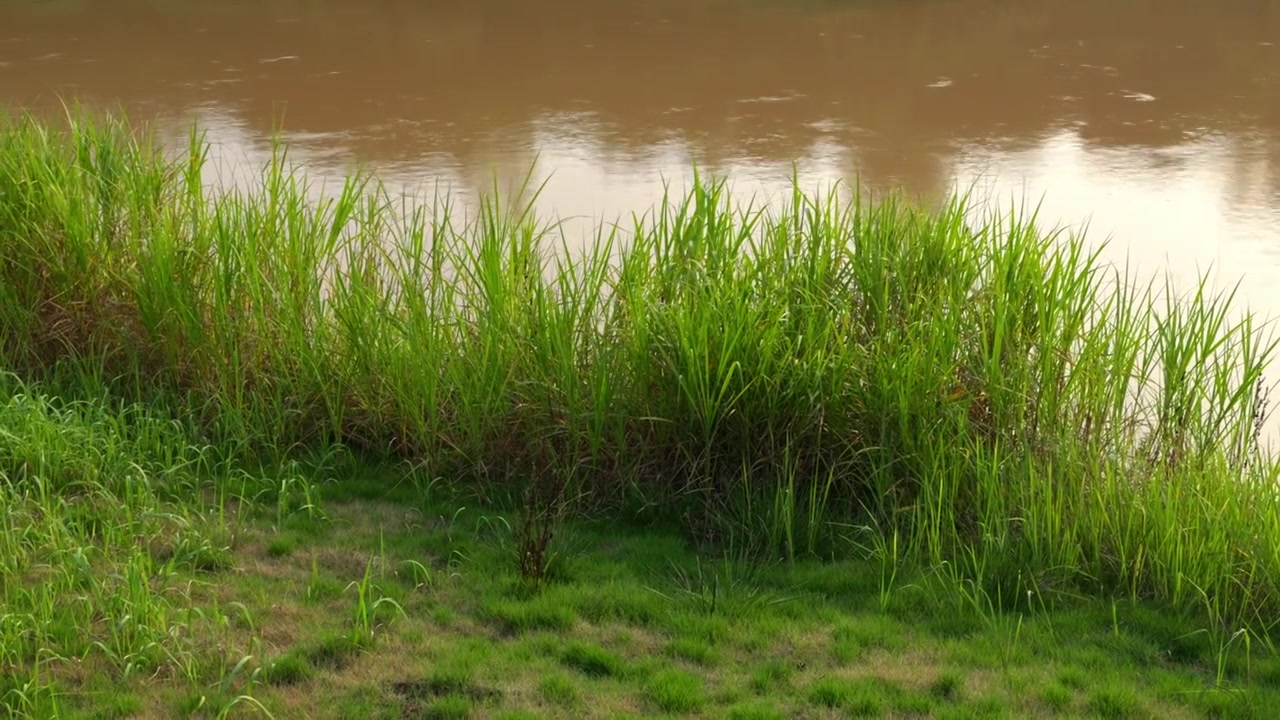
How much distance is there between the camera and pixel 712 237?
4488mm

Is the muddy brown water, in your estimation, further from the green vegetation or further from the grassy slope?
the grassy slope

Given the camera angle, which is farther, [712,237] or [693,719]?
[712,237]

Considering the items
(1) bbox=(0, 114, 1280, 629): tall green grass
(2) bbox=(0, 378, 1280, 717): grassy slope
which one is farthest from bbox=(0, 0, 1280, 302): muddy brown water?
(2) bbox=(0, 378, 1280, 717): grassy slope

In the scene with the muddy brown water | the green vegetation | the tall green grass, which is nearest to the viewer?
the green vegetation

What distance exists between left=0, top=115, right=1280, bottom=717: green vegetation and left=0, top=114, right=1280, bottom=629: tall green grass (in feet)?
0.05

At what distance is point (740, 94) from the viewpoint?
33.0ft

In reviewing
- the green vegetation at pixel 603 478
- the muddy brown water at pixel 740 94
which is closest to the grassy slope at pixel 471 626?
the green vegetation at pixel 603 478

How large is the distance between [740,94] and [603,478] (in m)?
6.28

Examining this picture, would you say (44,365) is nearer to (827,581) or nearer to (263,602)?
(263,602)

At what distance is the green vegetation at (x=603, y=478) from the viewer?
3.18 m

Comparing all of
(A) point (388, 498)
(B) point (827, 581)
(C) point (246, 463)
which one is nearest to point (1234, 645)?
(B) point (827, 581)

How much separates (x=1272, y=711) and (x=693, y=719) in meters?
1.21

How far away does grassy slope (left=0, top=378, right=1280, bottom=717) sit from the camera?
307 cm

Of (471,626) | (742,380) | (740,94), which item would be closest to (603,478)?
(742,380)
